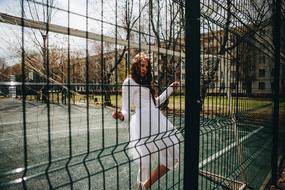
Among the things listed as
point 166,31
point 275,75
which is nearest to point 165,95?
point 166,31

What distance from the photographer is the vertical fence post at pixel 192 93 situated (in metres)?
1.76

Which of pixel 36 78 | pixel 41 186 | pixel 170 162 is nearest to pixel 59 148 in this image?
pixel 41 186

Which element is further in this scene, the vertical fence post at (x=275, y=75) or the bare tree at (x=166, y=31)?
the vertical fence post at (x=275, y=75)

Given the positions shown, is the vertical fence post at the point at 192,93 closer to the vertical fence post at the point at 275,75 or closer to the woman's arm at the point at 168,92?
the woman's arm at the point at 168,92

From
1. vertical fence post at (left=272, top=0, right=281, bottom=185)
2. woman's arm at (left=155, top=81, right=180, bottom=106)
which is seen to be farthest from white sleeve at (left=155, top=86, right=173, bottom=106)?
vertical fence post at (left=272, top=0, right=281, bottom=185)

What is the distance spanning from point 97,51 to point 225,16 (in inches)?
58.7

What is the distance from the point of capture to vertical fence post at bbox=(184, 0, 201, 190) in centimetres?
176

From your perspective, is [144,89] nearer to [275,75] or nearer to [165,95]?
[165,95]

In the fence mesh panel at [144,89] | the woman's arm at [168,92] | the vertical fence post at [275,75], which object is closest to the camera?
the fence mesh panel at [144,89]

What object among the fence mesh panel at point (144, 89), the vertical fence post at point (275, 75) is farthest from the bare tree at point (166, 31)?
the vertical fence post at point (275, 75)

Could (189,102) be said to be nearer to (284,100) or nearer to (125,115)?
(125,115)

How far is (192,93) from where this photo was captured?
5.79 ft

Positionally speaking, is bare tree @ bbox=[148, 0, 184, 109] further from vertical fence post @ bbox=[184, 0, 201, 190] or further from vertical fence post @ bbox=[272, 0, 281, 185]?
vertical fence post @ bbox=[272, 0, 281, 185]

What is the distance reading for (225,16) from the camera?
2678mm
